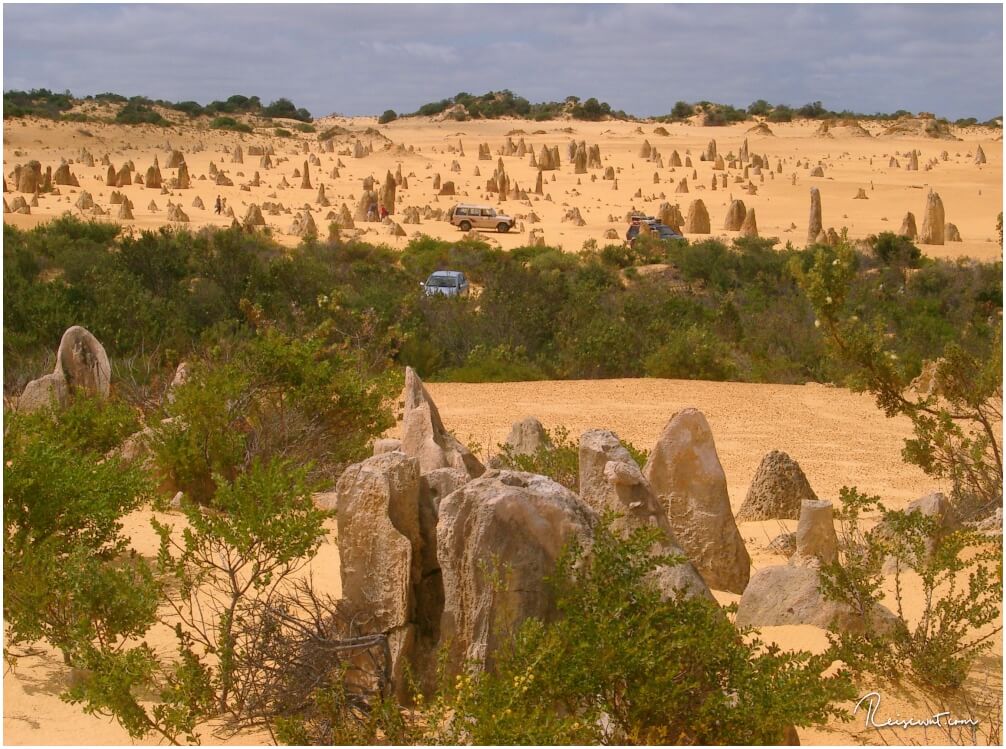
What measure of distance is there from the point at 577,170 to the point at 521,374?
33.1 meters

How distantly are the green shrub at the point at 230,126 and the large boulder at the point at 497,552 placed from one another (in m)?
64.5

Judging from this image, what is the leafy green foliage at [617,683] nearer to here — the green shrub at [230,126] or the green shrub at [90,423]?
the green shrub at [90,423]

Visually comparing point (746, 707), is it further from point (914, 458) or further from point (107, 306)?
point (107, 306)

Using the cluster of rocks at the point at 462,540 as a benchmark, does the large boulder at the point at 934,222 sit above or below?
above

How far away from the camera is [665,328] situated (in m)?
18.3

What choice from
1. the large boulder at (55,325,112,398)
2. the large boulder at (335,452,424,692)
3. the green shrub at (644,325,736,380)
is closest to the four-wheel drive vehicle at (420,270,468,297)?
the green shrub at (644,325,736,380)

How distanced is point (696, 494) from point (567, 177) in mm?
41771

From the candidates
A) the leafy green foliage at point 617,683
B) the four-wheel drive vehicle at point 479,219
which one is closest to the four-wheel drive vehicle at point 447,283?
the four-wheel drive vehicle at point 479,219

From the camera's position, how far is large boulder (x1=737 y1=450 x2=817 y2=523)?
29.4 ft

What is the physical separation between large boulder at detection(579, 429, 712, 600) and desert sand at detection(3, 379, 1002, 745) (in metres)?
0.71

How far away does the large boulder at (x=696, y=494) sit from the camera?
691 cm

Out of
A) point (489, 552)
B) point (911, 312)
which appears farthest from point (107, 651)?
point (911, 312)

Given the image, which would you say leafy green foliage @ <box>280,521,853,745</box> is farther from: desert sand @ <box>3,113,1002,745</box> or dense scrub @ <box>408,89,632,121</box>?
dense scrub @ <box>408,89,632,121</box>

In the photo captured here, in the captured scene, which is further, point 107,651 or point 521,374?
point 521,374
